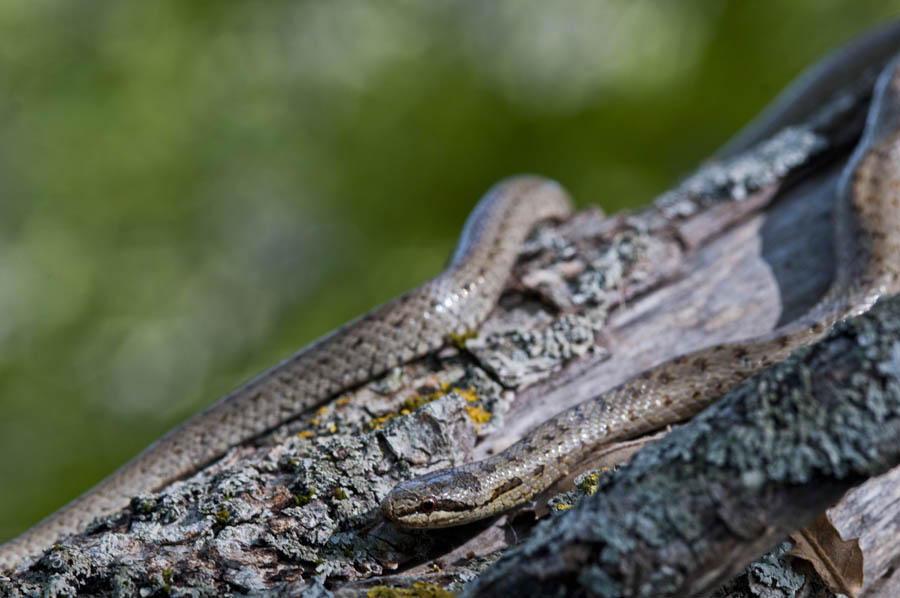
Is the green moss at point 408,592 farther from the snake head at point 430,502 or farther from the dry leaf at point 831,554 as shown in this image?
the dry leaf at point 831,554

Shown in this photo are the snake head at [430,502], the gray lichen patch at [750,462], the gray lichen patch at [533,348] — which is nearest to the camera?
the gray lichen patch at [750,462]

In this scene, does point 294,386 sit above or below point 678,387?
above

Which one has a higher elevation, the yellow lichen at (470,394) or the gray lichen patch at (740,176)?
the gray lichen patch at (740,176)

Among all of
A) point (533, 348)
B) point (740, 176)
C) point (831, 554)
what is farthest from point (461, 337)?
point (740, 176)

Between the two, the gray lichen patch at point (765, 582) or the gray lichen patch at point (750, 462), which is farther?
the gray lichen patch at point (765, 582)

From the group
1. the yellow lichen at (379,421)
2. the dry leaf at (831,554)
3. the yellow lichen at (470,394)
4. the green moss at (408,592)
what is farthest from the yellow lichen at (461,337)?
the dry leaf at (831,554)

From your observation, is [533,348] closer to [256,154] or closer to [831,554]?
[831,554]
